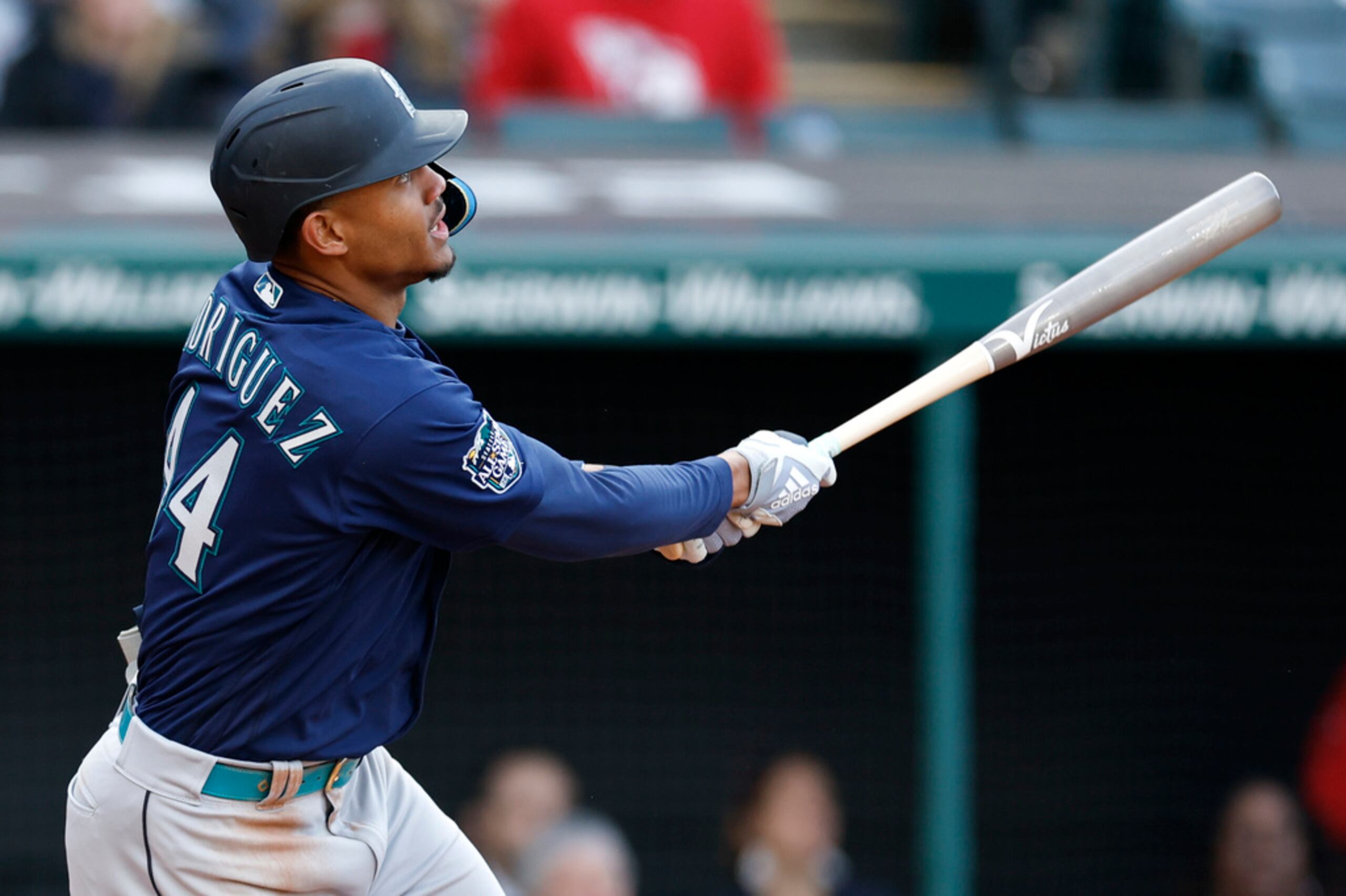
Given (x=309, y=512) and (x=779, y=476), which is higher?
(x=779, y=476)

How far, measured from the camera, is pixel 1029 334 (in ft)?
8.90

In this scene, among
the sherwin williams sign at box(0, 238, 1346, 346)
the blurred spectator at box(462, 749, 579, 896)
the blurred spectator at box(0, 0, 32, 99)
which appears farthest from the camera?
the blurred spectator at box(0, 0, 32, 99)

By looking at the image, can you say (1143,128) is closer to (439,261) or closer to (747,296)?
(747,296)

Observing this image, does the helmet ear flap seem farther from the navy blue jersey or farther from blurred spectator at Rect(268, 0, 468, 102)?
blurred spectator at Rect(268, 0, 468, 102)

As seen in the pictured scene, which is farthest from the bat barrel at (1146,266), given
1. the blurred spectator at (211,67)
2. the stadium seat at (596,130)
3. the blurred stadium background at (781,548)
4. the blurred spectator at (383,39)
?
the blurred spectator at (211,67)

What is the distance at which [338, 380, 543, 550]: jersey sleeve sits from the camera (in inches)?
80.7

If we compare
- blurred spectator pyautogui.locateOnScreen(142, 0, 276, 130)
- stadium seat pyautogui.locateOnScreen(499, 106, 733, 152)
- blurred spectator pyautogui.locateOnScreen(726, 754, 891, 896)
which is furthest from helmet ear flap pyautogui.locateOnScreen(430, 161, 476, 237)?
blurred spectator pyautogui.locateOnScreen(142, 0, 276, 130)

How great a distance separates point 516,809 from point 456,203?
259 cm

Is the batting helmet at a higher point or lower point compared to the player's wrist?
higher

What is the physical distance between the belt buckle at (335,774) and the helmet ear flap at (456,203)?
69 cm

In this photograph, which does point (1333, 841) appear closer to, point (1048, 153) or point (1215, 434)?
point (1215, 434)

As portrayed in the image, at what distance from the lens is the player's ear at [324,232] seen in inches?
83.6

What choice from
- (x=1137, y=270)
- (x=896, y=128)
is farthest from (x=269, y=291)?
(x=896, y=128)

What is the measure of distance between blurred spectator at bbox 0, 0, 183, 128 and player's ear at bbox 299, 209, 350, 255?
3752 mm
